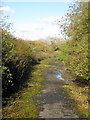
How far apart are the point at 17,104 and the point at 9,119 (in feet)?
6.53

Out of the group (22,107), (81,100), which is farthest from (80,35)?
(22,107)

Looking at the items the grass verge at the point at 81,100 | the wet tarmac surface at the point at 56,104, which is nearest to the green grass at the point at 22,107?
the wet tarmac surface at the point at 56,104

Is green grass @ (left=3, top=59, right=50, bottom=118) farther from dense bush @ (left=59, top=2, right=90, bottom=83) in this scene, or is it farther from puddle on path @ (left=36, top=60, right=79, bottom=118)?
dense bush @ (left=59, top=2, right=90, bottom=83)

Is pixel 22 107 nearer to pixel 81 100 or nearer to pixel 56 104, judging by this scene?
pixel 56 104

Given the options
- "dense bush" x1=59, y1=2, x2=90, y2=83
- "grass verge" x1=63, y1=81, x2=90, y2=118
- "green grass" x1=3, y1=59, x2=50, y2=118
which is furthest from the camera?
"dense bush" x1=59, y1=2, x2=90, y2=83

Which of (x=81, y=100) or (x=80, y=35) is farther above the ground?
(x=80, y=35)

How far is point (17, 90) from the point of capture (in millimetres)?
12922

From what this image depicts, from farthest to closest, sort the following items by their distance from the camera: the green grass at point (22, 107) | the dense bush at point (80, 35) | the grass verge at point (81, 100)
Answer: the dense bush at point (80, 35), the grass verge at point (81, 100), the green grass at point (22, 107)

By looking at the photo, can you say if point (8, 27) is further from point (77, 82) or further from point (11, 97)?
point (77, 82)

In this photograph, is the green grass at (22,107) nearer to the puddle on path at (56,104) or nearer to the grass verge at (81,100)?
the puddle on path at (56,104)

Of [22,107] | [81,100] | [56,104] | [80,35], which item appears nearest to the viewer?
[22,107]

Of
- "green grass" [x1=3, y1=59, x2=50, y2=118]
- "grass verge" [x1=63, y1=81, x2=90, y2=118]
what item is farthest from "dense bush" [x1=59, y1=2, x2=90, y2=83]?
"green grass" [x1=3, y1=59, x2=50, y2=118]

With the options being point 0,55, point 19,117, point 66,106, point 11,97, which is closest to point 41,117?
point 19,117

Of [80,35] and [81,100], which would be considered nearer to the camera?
[81,100]
